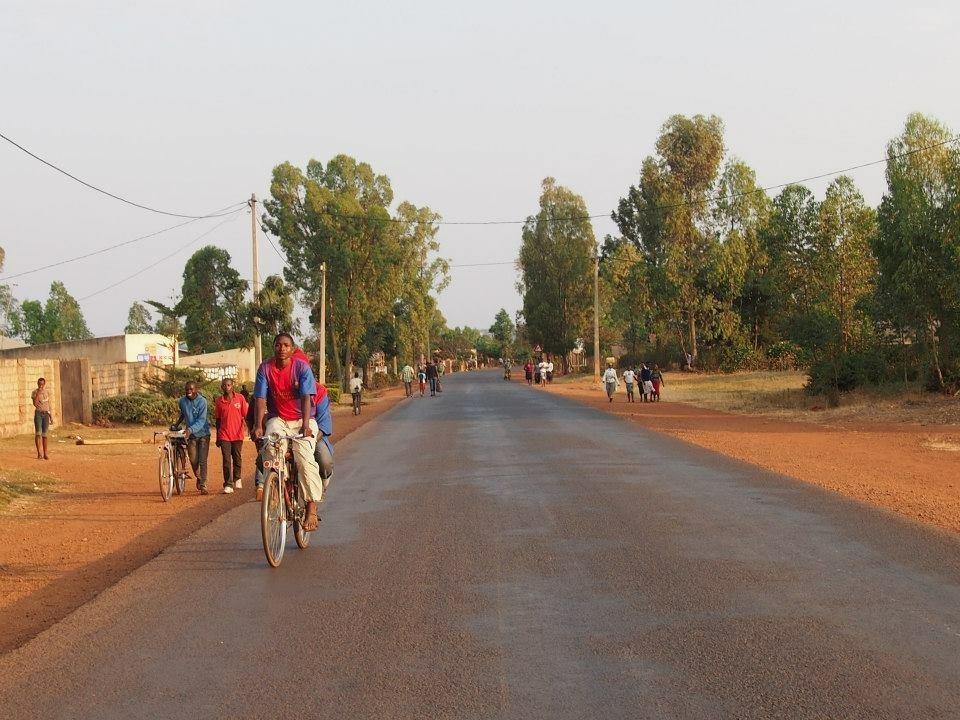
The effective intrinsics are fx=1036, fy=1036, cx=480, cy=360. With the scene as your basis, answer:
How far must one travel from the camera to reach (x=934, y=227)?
92.0 ft

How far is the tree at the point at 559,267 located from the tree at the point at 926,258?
167 ft

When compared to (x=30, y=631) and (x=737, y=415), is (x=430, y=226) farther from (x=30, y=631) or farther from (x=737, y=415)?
(x=30, y=631)

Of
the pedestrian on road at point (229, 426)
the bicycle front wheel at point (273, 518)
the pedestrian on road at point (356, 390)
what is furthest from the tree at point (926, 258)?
the bicycle front wheel at point (273, 518)

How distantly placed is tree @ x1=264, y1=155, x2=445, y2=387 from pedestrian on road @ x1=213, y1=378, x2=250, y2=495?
45215 millimetres

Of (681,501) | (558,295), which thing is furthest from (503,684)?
(558,295)

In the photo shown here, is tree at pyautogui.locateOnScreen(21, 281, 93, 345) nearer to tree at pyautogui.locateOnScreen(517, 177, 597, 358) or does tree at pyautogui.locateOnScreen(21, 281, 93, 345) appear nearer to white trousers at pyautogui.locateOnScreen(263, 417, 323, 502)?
tree at pyautogui.locateOnScreen(517, 177, 597, 358)

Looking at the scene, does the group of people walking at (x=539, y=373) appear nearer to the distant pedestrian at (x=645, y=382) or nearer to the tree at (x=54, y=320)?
the distant pedestrian at (x=645, y=382)

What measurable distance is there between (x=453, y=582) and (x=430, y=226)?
6886cm

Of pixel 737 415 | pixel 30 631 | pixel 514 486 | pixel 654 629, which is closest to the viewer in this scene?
pixel 654 629

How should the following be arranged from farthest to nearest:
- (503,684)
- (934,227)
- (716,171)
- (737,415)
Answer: (716,171) → (737,415) → (934,227) → (503,684)

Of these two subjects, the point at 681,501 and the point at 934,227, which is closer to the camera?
the point at 681,501

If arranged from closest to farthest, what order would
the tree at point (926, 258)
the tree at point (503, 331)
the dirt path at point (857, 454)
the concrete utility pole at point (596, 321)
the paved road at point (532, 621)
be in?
the paved road at point (532, 621) → the dirt path at point (857, 454) → the tree at point (926, 258) → the concrete utility pole at point (596, 321) → the tree at point (503, 331)

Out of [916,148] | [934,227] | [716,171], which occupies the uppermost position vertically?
[716,171]

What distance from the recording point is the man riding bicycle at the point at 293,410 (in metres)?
8.82
